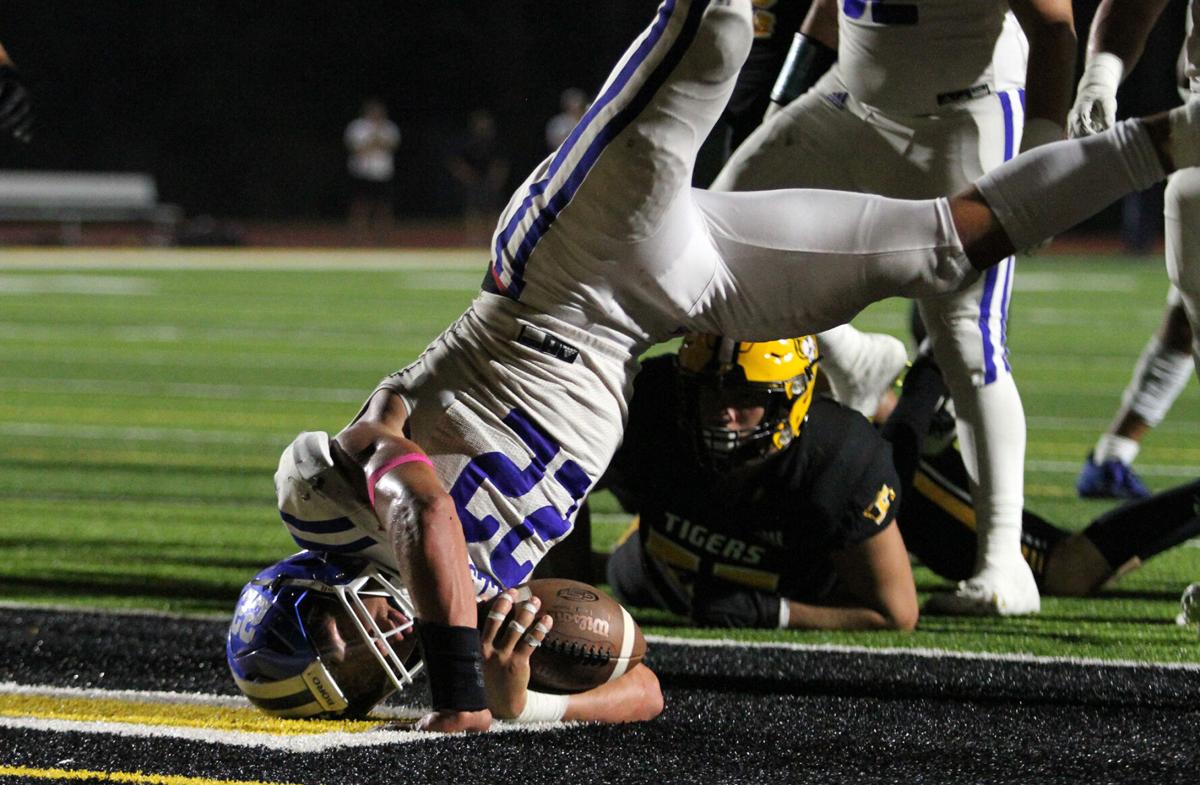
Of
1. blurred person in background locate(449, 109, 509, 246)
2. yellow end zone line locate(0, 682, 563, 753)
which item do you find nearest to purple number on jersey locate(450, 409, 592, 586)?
yellow end zone line locate(0, 682, 563, 753)

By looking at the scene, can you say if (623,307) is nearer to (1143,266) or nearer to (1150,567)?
(1150,567)

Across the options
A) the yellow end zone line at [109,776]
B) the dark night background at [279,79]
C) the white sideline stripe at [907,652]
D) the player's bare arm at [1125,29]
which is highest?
the player's bare arm at [1125,29]

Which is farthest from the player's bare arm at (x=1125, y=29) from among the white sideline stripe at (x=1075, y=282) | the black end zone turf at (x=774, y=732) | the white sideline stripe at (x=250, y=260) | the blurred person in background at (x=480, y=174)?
the blurred person in background at (x=480, y=174)

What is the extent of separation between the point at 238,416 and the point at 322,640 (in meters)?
4.77

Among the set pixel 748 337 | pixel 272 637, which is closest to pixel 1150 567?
pixel 748 337

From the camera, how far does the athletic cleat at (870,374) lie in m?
4.16

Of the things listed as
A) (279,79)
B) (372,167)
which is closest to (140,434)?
(372,167)

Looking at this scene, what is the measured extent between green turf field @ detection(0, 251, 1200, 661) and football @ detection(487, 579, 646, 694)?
76 cm

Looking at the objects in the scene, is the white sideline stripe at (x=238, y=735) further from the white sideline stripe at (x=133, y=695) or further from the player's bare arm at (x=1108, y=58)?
the player's bare arm at (x=1108, y=58)

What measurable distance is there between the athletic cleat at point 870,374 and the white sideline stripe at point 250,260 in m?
12.7

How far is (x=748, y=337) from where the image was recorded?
310 cm

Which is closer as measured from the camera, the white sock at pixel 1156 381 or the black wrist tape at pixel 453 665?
the black wrist tape at pixel 453 665

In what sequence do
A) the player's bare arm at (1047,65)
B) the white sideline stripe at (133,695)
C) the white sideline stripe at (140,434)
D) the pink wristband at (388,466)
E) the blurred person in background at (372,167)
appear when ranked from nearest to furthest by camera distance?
1. the pink wristband at (388,466)
2. the white sideline stripe at (133,695)
3. the player's bare arm at (1047,65)
4. the white sideline stripe at (140,434)
5. the blurred person in background at (372,167)

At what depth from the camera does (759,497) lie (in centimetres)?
363
